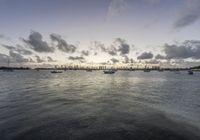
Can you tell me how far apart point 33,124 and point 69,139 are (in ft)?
16.9

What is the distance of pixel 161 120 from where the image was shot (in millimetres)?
16375

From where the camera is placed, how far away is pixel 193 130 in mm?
13734

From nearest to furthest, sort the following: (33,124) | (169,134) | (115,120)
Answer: (169,134), (33,124), (115,120)

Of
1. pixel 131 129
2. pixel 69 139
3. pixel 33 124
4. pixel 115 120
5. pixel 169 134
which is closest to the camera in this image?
pixel 69 139

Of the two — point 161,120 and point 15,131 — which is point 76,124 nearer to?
point 15,131

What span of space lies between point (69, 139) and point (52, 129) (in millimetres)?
2716

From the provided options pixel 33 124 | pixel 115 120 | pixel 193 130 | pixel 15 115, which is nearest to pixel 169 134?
pixel 193 130

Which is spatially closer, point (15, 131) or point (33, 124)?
point (15, 131)

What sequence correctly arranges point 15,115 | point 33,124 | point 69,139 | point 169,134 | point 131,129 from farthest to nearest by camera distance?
point 15,115 < point 33,124 < point 131,129 < point 169,134 < point 69,139

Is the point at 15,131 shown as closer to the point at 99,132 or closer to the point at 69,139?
the point at 69,139

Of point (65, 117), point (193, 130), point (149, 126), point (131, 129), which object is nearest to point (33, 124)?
point (65, 117)

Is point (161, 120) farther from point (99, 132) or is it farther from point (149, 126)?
point (99, 132)

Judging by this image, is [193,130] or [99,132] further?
[193,130]

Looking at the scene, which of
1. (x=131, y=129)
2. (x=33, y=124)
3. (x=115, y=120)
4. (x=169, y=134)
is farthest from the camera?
(x=115, y=120)
